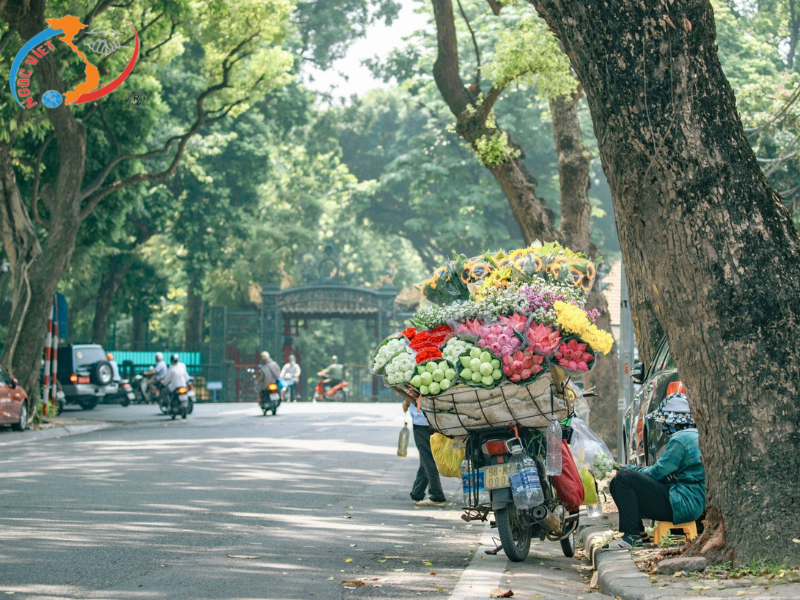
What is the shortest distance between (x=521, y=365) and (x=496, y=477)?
904 mm

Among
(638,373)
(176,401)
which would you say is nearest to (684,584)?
(638,373)

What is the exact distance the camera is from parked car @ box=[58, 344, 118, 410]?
30.4 metres

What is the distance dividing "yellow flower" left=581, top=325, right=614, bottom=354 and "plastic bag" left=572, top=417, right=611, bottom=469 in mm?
1118

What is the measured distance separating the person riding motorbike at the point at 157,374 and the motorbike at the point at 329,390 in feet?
28.3

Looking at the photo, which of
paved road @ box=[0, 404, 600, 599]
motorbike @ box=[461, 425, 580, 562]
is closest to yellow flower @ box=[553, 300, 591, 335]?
motorbike @ box=[461, 425, 580, 562]

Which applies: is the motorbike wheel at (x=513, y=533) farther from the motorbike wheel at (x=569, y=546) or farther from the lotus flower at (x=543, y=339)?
the lotus flower at (x=543, y=339)

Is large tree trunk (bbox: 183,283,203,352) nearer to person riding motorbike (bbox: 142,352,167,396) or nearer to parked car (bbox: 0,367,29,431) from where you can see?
person riding motorbike (bbox: 142,352,167,396)

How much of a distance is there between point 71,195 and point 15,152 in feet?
7.85

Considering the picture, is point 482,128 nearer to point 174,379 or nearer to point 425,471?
point 425,471

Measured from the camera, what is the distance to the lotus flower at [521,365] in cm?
748

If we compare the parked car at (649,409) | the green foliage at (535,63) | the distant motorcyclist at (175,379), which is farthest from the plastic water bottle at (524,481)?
the distant motorcyclist at (175,379)

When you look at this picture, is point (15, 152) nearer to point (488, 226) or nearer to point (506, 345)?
point (506, 345)

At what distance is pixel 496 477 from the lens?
7816 mm

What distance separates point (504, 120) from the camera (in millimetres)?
46500
